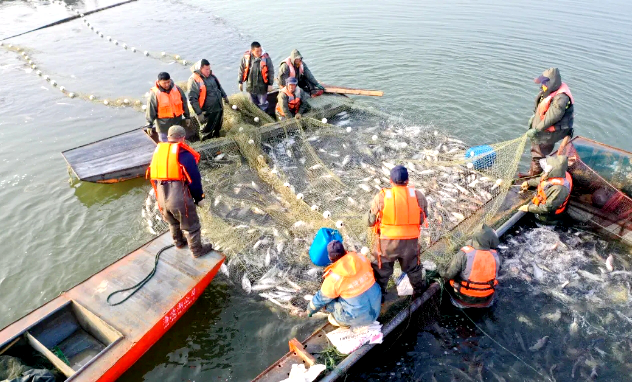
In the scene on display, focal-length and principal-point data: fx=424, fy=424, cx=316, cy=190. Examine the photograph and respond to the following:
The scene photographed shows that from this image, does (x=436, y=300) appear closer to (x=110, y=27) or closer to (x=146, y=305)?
(x=146, y=305)

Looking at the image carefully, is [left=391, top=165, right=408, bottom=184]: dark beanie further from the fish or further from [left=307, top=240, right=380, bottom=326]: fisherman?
the fish

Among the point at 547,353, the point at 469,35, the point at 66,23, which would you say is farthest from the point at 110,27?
the point at 547,353

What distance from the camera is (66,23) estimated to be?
21.4 meters

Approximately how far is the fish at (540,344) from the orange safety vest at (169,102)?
323 inches

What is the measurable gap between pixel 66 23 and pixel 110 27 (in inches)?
97.6

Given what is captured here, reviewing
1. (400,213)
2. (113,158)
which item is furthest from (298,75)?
(400,213)

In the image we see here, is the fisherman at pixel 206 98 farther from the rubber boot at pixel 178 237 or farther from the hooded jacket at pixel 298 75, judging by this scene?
the rubber boot at pixel 178 237

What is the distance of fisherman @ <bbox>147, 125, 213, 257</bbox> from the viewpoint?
6.18m

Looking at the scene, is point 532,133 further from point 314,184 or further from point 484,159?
point 314,184

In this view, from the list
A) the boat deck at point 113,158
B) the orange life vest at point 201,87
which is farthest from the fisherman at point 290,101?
the boat deck at point 113,158

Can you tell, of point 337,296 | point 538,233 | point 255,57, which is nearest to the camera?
point 337,296

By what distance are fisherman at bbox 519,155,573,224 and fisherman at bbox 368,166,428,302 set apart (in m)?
3.51

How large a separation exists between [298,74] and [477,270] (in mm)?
8027

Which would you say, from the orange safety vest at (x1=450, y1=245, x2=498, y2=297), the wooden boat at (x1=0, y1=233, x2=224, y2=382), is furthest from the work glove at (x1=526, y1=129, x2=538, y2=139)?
the wooden boat at (x1=0, y1=233, x2=224, y2=382)
